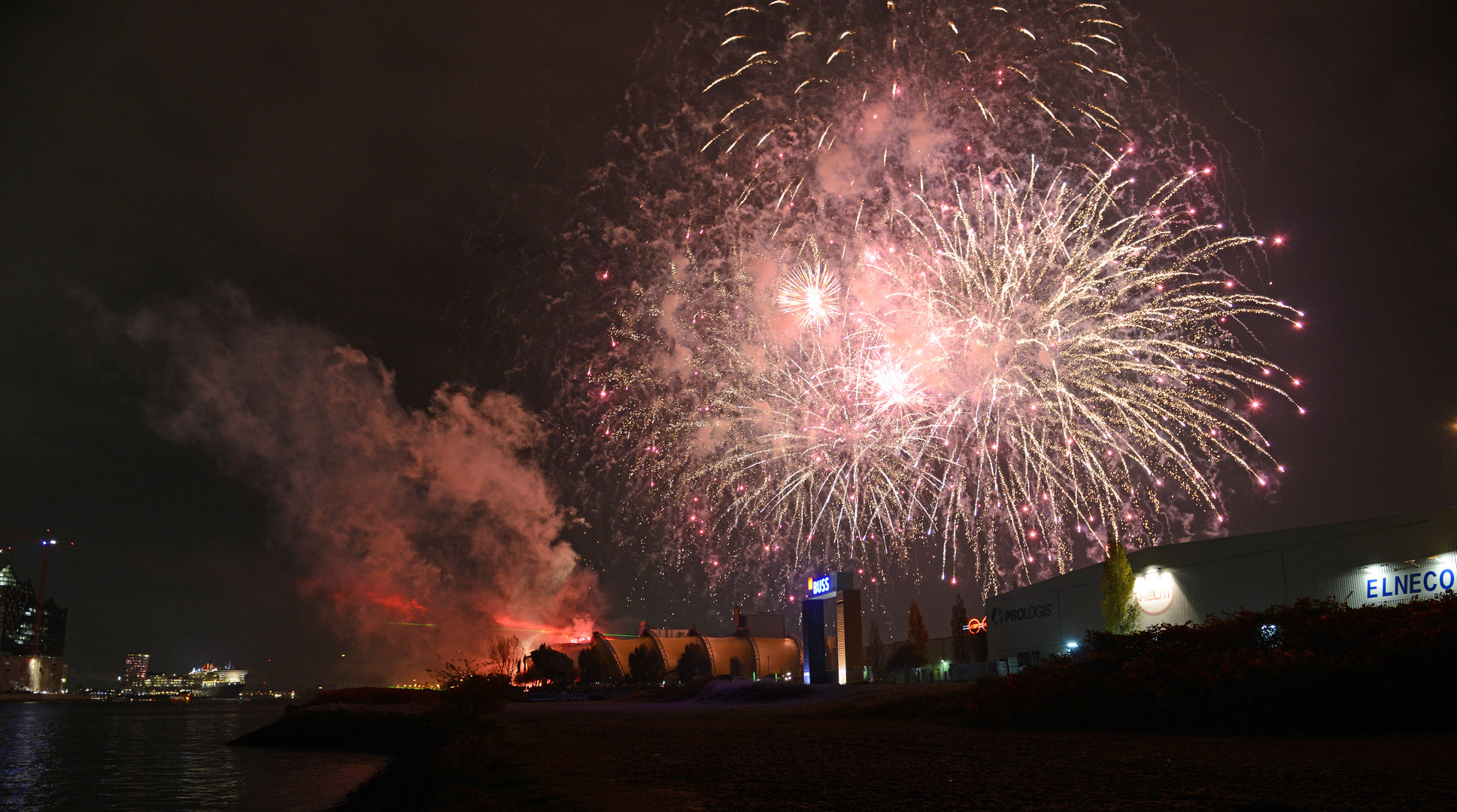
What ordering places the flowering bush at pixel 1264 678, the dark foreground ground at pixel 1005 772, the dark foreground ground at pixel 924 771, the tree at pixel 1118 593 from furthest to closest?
1. the tree at pixel 1118 593
2. the flowering bush at pixel 1264 678
3. the dark foreground ground at pixel 924 771
4. the dark foreground ground at pixel 1005 772

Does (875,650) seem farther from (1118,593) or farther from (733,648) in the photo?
(1118,593)

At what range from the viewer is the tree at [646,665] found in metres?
101

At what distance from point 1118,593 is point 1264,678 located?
2585 centimetres

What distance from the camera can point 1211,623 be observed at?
22.1 m

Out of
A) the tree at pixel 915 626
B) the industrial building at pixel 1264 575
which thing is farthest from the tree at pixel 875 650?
the industrial building at pixel 1264 575

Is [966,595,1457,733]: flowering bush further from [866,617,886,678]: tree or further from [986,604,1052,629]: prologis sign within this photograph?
[866,617,886,678]: tree

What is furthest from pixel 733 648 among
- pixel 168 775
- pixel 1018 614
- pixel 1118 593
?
pixel 168 775

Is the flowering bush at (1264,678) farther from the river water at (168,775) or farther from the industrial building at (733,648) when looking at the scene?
the industrial building at (733,648)

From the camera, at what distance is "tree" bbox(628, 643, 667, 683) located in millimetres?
100562

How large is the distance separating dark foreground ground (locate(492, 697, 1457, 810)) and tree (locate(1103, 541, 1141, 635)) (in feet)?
80.2

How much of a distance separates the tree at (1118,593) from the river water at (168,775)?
1297 inches

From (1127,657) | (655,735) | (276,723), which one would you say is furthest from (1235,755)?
(276,723)

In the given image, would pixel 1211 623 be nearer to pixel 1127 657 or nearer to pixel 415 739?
pixel 1127 657

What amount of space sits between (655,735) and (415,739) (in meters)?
19.5
